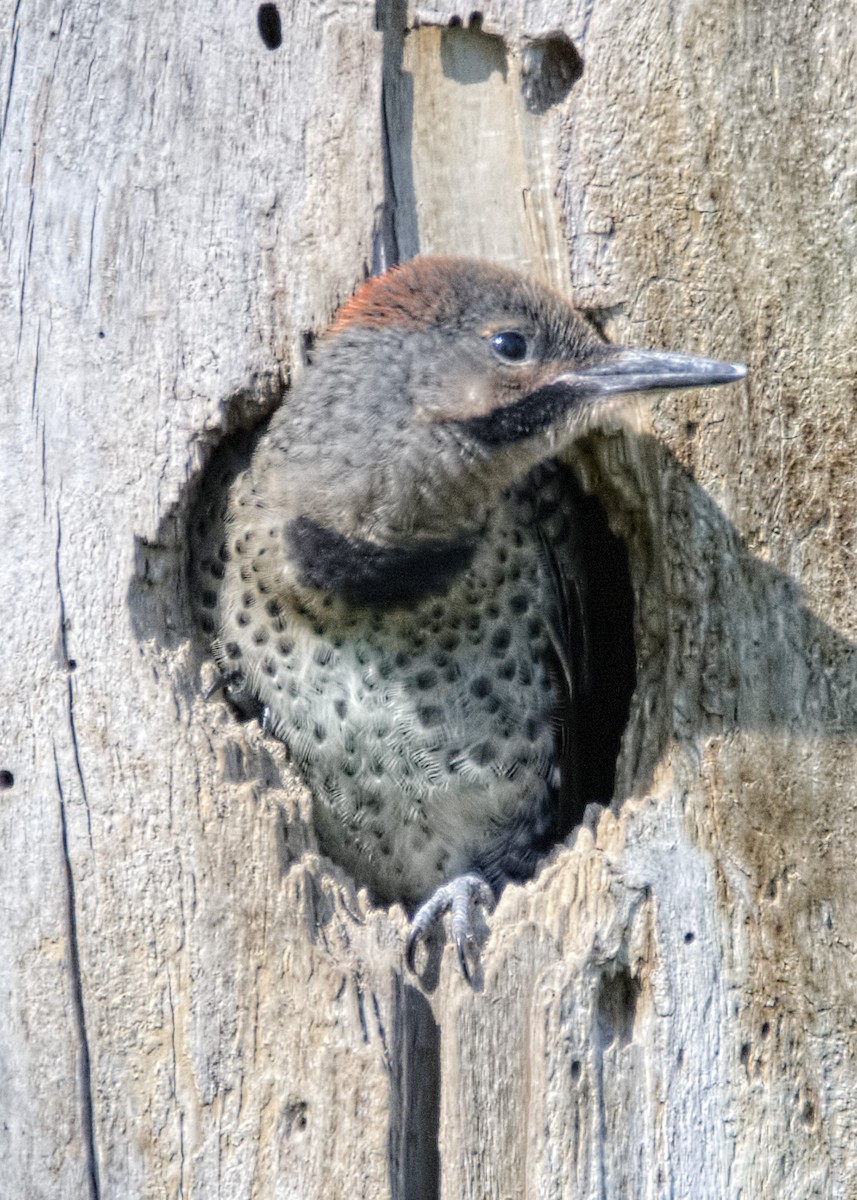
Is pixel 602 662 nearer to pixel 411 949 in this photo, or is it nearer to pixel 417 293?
pixel 411 949

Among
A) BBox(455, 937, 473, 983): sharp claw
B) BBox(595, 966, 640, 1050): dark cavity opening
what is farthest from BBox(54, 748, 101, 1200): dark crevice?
BBox(595, 966, 640, 1050): dark cavity opening

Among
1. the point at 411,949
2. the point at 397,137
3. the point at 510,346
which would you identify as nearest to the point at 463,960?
the point at 411,949

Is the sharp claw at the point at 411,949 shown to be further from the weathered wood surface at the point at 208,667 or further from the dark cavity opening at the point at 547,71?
the dark cavity opening at the point at 547,71

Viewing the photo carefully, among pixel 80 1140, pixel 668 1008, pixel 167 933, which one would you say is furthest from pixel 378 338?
pixel 80 1140

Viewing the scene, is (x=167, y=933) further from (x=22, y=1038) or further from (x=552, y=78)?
(x=552, y=78)

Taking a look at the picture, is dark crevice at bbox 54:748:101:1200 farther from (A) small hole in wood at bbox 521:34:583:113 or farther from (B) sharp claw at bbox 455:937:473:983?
(A) small hole in wood at bbox 521:34:583:113

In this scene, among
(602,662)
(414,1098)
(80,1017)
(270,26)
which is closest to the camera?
(414,1098)
